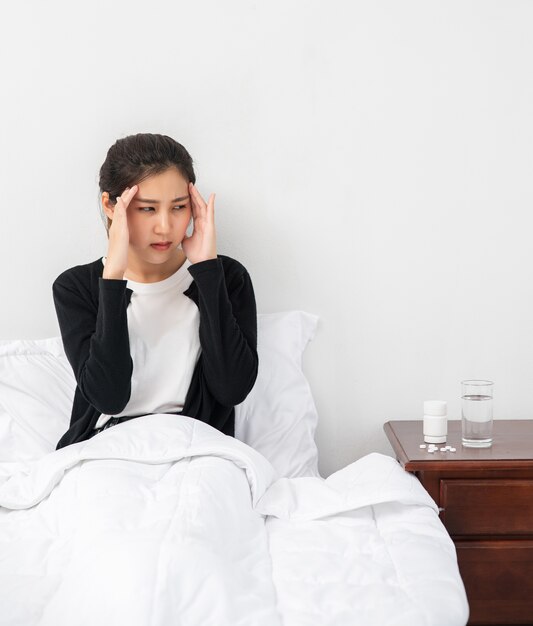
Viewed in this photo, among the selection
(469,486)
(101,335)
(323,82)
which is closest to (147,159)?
(101,335)

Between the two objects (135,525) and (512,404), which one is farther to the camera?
(512,404)

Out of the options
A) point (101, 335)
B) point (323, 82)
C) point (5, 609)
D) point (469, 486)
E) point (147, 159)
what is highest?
point (323, 82)

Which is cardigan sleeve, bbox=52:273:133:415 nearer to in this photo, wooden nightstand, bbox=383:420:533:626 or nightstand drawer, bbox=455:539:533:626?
wooden nightstand, bbox=383:420:533:626

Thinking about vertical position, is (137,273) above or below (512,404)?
above

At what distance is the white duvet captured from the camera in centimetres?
112

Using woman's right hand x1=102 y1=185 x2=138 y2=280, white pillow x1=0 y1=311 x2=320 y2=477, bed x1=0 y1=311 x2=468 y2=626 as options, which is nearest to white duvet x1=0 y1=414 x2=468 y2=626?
bed x1=0 y1=311 x2=468 y2=626

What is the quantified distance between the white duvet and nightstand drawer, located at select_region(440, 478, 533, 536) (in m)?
0.17

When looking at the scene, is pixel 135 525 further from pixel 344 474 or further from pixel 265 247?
pixel 265 247

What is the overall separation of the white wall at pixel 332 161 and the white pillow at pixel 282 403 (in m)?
0.06

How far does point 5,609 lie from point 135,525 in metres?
0.25

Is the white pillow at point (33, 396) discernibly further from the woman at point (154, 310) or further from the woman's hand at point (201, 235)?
the woman's hand at point (201, 235)

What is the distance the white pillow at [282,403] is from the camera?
201 cm

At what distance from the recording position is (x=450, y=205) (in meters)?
2.11

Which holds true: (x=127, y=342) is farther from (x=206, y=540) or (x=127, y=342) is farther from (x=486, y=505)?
(x=486, y=505)
